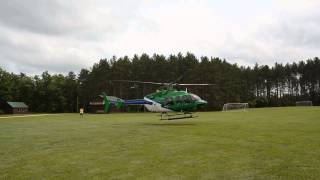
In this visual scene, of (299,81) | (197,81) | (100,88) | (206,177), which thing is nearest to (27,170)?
(206,177)

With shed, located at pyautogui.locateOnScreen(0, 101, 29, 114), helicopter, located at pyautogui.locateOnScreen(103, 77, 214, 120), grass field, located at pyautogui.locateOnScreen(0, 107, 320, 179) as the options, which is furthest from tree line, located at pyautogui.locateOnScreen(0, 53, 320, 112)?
grass field, located at pyautogui.locateOnScreen(0, 107, 320, 179)

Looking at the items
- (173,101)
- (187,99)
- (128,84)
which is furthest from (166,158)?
(128,84)

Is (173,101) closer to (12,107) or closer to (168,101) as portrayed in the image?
(168,101)

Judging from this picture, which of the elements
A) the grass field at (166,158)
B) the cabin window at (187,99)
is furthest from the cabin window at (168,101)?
the grass field at (166,158)

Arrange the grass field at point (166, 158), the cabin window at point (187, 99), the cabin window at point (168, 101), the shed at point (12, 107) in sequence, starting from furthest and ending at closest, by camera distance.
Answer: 1. the shed at point (12, 107)
2. the cabin window at point (168, 101)
3. the cabin window at point (187, 99)
4. the grass field at point (166, 158)

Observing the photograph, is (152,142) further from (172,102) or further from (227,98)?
(227,98)

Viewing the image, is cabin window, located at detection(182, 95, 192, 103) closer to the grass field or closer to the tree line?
the grass field

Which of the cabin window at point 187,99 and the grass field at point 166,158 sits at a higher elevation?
the cabin window at point 187,99

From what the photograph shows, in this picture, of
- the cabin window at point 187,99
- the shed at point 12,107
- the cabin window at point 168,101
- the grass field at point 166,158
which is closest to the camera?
the grass field at point 166,158

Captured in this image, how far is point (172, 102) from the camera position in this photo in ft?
100

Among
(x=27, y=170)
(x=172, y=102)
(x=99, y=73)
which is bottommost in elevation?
(x=27, y=170)

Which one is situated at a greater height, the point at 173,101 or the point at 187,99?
the point at 187,99

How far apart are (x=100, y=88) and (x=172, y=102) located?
2693 inches

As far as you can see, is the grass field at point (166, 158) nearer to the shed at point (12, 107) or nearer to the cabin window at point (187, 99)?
the cabin window at point (187, 99)
